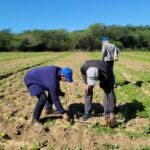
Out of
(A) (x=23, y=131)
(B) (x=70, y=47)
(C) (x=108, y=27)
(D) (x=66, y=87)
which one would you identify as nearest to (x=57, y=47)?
(B) (x=70, y=47)

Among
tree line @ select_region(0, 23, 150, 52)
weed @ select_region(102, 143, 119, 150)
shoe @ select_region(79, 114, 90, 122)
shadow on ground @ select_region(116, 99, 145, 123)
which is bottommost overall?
tree line @ select_region(0, 23, 150, 52)

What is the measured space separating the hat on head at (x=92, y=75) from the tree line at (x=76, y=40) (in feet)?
315

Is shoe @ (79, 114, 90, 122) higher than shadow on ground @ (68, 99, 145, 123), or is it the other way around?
shoe @ (79, 114, 90, 122)

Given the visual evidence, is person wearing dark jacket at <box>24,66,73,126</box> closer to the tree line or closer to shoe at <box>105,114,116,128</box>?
shoe at <box>105,114,116,128</box>

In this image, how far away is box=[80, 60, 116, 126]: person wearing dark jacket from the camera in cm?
913

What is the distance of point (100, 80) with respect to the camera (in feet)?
31.1

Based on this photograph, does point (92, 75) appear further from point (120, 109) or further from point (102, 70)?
point (120, 109)

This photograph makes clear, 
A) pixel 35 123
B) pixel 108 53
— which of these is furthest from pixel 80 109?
pixel 108 53

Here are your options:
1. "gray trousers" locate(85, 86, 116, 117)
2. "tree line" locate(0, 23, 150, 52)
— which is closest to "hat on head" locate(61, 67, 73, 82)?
"gray trousers" locate(85, 86, 116, 117)

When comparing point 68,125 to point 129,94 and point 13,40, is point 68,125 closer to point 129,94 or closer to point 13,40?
point 129,94

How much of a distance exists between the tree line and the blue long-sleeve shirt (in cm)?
9594

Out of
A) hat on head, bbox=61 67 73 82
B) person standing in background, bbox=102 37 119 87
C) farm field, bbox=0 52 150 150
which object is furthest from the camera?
person standing in background, bbox=102 37 119 87

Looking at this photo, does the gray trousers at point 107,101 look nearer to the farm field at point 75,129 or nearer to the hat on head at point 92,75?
the farm field at point 75,129

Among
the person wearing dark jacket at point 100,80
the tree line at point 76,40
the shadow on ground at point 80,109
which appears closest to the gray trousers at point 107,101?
the person wearing dark jacket at point 100,80
